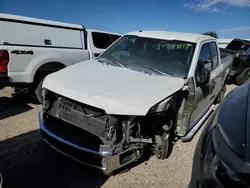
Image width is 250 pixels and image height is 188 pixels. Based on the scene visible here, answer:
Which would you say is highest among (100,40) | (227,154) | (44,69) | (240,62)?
(100,40)

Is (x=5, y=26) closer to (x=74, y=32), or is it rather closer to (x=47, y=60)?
(x=47, y=60)

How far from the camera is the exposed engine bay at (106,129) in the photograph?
2.45 m

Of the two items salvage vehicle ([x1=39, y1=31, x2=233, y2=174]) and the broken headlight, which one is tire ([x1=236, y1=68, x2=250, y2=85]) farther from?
the broken headlight

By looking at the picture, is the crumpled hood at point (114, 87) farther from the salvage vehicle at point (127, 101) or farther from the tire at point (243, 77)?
the tire at point (243, 77)

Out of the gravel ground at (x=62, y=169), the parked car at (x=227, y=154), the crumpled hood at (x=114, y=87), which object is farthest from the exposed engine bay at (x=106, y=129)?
the parked car at (x=227, y=154)

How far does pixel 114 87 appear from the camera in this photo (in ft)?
8.81

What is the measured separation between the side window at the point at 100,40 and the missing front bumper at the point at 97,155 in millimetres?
4552

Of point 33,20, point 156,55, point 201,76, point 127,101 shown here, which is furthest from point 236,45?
point 127,101

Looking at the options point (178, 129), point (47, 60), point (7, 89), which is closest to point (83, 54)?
point (47, 60)

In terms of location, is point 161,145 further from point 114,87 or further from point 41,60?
point 41,60

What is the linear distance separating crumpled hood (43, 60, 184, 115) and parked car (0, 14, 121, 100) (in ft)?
4.98

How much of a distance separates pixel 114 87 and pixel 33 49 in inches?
124

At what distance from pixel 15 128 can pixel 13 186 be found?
1.73m

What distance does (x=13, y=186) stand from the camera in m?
2.58
